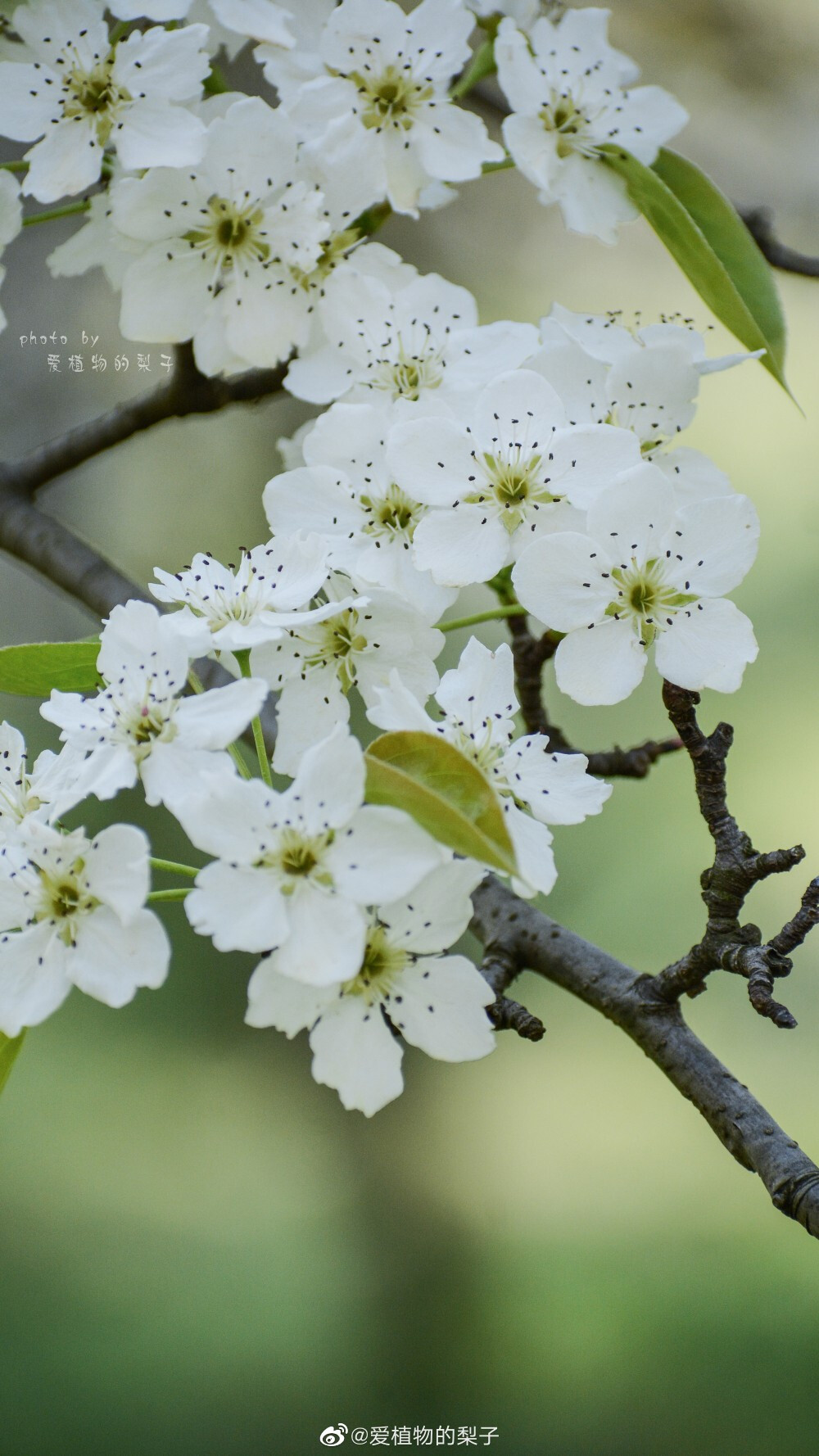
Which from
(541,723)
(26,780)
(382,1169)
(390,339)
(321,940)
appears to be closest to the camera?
(321,940)

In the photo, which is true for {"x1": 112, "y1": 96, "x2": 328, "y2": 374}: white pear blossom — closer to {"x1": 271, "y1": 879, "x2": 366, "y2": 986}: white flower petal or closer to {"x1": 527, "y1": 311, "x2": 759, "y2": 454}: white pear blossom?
{"x1": 527, "y1": 311, "x2": 759, "y2": 454}: white pear blossom

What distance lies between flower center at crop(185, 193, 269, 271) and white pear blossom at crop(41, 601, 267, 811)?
11.2 inches

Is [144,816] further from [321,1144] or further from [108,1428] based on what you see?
[108,1428]

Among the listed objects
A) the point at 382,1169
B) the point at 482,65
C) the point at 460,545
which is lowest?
the point at 382,1169

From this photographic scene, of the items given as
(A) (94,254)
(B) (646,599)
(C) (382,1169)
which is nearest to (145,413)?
(A) (94,254)

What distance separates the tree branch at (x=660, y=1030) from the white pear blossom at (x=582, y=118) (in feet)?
1.26

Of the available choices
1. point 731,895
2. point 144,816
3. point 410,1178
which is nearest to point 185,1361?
point 410,1178

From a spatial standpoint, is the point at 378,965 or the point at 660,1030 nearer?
the point at 378,965

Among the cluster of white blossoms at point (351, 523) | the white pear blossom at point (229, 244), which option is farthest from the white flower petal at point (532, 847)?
the white pear blossom at point (229, 244)

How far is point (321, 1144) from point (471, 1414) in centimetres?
42

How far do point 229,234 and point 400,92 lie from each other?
119 millimetres

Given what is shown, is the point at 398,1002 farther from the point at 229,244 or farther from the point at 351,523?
the point at 229,244

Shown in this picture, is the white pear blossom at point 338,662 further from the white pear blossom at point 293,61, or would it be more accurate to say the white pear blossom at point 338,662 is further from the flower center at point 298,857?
the white pear blossom at point 293,61

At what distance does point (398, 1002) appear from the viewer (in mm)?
431
